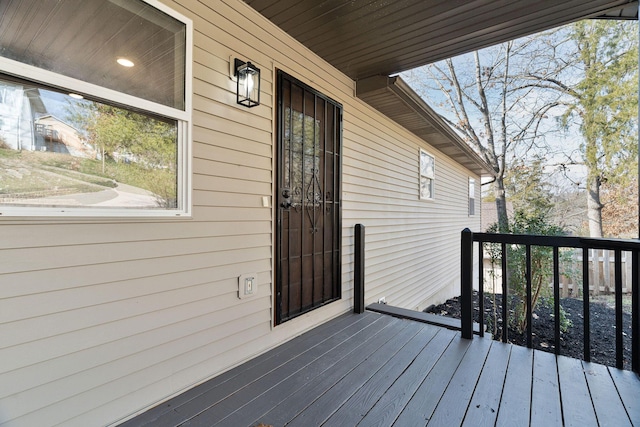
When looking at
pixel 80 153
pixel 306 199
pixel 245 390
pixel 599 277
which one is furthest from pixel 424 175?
pixel 80 153

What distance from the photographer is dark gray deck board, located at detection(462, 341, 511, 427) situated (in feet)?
5.47

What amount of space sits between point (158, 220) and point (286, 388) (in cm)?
135

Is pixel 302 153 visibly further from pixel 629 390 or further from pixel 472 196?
pixel 472 196

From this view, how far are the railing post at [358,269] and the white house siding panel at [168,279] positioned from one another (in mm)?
326

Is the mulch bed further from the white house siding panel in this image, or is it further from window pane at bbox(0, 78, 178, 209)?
window pane at bbox(0, 78, 178, 209)

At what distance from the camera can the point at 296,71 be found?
2.83m

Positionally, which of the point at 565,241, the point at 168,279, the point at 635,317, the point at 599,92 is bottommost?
the point at 635,317

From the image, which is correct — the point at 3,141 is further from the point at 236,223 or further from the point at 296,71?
the point at 296,71

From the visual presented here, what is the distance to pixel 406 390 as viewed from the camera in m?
1.94

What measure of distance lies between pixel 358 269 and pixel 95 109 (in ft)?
9.50

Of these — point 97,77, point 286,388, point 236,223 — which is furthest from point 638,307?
point 97,77

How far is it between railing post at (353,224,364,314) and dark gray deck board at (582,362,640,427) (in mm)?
2016

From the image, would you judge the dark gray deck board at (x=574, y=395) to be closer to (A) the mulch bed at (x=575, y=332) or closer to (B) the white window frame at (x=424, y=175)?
(A) the mulch bed at (x=575, y=332)

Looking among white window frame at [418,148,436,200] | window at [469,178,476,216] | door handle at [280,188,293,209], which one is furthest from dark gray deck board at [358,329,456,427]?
window at [469,178,476,216]
